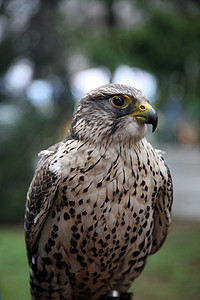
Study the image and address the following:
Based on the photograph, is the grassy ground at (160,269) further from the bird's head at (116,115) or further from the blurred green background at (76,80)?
the bird's head at (116,115)

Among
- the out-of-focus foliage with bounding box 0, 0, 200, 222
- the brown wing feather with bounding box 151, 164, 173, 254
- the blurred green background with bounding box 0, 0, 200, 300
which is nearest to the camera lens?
the brown wing feather with bounding box 151, 164, 173, 254

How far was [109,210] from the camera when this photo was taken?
1.72m

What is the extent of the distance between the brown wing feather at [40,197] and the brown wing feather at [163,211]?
59cm

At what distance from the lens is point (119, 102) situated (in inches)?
64.9

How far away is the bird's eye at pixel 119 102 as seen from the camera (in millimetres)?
1646

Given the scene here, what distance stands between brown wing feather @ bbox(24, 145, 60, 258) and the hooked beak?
0.47 meters

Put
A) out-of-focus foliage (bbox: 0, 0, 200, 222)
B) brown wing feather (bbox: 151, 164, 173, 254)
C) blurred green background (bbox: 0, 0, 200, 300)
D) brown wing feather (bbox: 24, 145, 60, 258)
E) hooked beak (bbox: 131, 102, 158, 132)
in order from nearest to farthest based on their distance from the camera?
hooked beak (bbox: 131, 102, 158, 132)
brown wing feather (bbox: 24, 145, 60, 258)
brown wing feather (bbox: 151, 164, 173, 254)
blurred green background (bbox: 0, 0, 200, 300)
out-of-focus foliage (bbox: 0, 0, 200, 222)

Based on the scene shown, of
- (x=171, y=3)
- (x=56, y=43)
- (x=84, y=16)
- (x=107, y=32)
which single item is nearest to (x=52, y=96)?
(x=56, y=43)

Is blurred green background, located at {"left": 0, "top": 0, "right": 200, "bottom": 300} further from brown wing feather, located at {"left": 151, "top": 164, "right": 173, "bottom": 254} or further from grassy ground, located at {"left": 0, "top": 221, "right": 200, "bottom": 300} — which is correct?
brown wing feather, located at {"left": 151, "top": 164, "right": 173, "bottom": 254}

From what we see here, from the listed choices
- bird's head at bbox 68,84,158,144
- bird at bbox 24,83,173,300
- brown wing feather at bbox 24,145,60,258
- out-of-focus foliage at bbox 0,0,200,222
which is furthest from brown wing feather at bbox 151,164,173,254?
out-of-focus foliage at bbox 0,0,200,222

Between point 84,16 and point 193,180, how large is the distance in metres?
4.92

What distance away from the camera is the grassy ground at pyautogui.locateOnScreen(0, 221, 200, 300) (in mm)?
4230

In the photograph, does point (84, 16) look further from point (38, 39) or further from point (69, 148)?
point (69, 148)

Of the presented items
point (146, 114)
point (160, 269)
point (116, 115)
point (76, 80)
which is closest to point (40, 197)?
point (116, 115)
